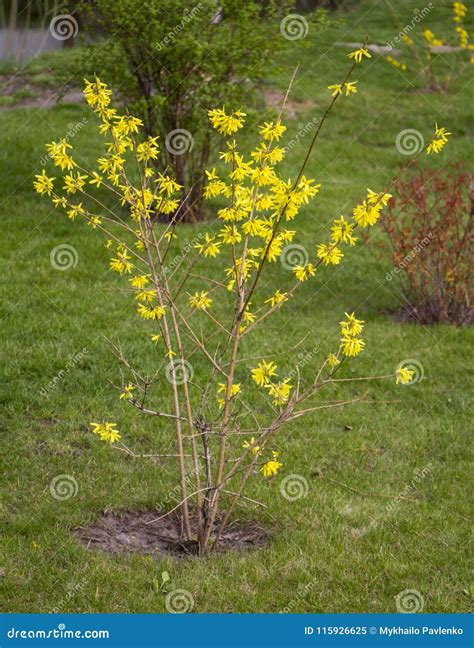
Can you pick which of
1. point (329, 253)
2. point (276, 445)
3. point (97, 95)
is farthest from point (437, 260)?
point (97, 95)

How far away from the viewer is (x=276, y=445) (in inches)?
231

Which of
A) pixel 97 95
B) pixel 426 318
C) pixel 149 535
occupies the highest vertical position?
pixel 97 95

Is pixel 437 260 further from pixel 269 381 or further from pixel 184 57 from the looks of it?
pixel 269 381

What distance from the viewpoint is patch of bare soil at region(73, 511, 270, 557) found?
4.73m

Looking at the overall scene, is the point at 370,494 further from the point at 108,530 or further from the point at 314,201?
the point at 314,201

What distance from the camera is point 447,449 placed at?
5.95 m

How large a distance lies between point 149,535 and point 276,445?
4.06 feet

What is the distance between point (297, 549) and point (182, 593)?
2.24 feet

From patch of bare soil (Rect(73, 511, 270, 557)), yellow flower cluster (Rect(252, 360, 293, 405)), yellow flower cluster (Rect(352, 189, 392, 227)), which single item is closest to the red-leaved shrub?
patch of bare soil (Rect(73, 511, 270, 557))

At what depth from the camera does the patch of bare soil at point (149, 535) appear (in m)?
4.73

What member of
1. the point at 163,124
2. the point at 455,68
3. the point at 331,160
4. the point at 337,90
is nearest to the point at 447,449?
the point at 337,90

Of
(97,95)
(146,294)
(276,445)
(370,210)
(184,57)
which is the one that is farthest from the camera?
(184,57)

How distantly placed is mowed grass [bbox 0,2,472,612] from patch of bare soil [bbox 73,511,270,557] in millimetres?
72

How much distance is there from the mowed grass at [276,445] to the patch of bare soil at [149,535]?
72 millimetres
